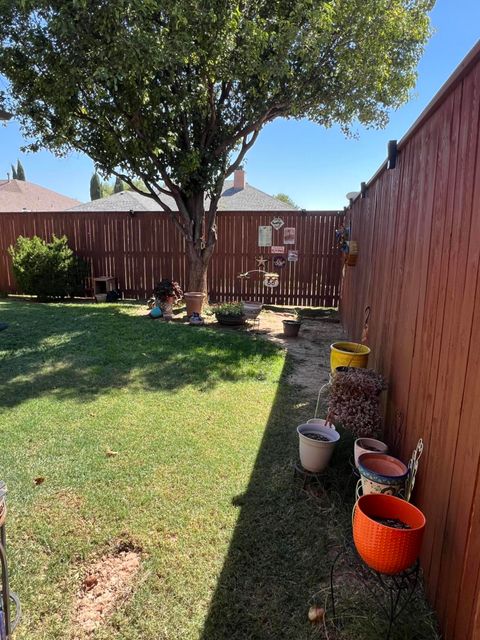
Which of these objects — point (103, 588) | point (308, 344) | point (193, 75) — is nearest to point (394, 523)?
point (103, 588)

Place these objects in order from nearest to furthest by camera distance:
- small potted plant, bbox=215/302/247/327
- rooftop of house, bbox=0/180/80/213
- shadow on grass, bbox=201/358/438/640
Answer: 1. shadow on grass, bbox=201/358/438/640
2. small potted plant, bbox=215/302/247/327
3. rooftop of house, bbox=0/180/80/213

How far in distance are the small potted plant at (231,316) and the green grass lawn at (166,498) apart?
2048 mm

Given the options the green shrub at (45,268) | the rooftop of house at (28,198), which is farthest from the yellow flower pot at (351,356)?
the rooftop of house at (28,198)

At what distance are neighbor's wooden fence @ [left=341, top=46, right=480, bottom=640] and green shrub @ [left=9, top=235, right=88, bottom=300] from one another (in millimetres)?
7634

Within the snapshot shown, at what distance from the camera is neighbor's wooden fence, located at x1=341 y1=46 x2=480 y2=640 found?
4.02 ft

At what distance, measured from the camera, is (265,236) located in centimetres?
852

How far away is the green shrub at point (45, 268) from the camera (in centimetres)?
827

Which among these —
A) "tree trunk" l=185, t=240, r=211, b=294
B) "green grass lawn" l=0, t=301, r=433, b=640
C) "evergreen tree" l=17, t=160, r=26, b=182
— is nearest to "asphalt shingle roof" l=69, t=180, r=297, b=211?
"tree trunk" l=185, t=240, r=211, b=294

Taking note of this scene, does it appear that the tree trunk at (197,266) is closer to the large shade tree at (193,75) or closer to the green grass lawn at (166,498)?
the large shade tree at (193,75)

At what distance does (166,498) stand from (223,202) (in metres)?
16.0

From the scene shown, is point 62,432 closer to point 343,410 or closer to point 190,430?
point 190,430

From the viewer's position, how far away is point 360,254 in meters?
4.77

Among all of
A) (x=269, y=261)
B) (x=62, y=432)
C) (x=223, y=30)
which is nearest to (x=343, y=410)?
(x=62, y=432)

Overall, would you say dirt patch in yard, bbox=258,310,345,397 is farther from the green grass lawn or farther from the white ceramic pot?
the white ceramic pot
